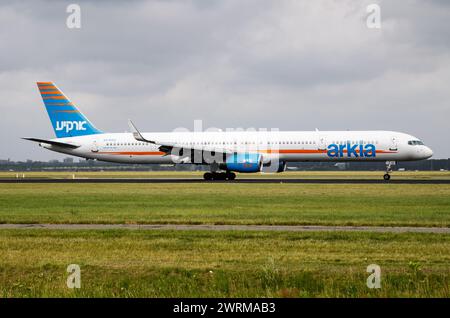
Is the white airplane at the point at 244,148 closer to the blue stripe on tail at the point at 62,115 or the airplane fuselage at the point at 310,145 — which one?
the airplane fuselage at the point at 310,145

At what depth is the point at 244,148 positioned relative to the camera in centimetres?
5947

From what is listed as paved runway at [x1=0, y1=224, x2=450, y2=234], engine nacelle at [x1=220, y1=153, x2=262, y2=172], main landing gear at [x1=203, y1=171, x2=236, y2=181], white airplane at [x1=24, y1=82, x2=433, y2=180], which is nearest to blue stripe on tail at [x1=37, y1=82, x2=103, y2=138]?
white airplane at [x1=24, y1=82, x2=433, y2=180]

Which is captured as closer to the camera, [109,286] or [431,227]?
[109,286]

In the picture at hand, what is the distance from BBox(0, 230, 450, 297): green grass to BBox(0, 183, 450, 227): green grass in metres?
4.33

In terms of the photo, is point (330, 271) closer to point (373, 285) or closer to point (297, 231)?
point (373, 285)

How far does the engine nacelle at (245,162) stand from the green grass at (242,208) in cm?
1504

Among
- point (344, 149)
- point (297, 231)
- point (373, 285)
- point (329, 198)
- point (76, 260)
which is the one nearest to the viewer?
point (373, 285)

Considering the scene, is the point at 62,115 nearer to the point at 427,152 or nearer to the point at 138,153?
the point at 138,153

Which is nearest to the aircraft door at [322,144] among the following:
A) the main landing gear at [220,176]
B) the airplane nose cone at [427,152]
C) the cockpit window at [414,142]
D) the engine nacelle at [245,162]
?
the engine nacelle at [245,162]

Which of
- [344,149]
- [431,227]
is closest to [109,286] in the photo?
[431,227]

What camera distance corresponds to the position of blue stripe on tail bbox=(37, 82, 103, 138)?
6681 cm

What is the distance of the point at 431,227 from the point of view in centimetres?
2169

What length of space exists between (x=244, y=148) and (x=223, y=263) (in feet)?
147
